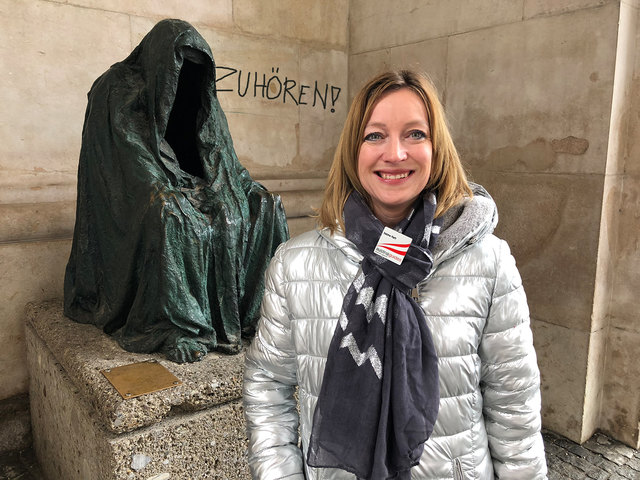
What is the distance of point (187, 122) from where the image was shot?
2578 millimetres

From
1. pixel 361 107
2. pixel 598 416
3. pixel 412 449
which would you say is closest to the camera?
pixel 412 449

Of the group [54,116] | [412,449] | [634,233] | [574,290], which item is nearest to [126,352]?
[412,449]

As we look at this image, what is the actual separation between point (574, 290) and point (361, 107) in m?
2.37

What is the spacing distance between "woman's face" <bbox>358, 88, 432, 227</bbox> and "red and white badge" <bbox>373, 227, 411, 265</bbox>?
80mm

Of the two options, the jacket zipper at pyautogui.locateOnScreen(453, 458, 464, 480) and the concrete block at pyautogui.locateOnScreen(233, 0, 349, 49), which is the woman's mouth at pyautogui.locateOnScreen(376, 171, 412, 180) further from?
the concrete block at pyautogui.locateOnScreen(233, 0, 349, 49)

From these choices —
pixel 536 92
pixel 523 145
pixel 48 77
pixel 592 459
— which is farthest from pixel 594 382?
pixel 48 77

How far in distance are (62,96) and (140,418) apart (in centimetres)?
217

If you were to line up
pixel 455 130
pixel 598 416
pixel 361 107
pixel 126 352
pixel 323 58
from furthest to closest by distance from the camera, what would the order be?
pixel 323 58, pixel 455 130, pixel 598 416, pixel 126 352, pixel 361 107

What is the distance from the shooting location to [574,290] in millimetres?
→ 3090

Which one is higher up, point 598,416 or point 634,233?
point 634,233

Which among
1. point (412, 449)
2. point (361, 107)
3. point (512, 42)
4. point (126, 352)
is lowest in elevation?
point (126, 352)

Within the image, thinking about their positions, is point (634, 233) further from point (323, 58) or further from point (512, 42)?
point (323, 58)

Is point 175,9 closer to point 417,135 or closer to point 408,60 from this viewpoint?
point 408,60

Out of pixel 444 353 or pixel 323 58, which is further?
pixel 323 58
